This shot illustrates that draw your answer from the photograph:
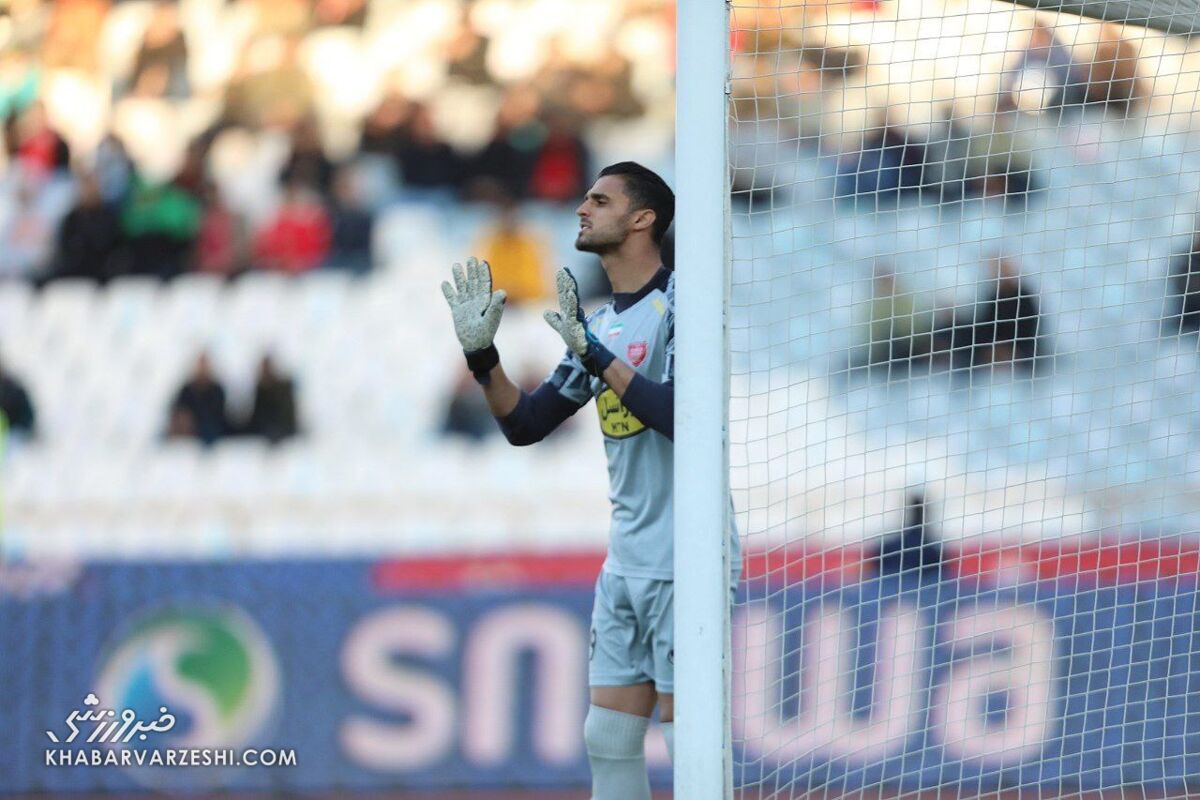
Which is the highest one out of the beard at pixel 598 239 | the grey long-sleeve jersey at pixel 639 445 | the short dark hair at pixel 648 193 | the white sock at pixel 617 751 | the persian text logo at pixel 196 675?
the short dark hair at pixel 648 193

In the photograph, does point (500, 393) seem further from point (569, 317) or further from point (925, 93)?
point (925, 93)

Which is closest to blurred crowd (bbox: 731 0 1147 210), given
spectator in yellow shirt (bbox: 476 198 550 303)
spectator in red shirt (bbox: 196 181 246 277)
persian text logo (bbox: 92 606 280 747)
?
spectator in yellow shirt (bbox: 476 198 550 303)

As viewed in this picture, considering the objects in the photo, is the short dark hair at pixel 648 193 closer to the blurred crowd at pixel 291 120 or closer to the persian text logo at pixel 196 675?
the blurred crowd at pixel 291 120

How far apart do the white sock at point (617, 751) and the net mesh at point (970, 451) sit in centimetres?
180

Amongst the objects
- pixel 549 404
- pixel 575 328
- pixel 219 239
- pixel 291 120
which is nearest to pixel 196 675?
pixel 219 239

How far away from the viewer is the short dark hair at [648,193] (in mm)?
3143

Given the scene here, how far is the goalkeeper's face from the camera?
10.2 ft

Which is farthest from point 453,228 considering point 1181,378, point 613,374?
point 613,374

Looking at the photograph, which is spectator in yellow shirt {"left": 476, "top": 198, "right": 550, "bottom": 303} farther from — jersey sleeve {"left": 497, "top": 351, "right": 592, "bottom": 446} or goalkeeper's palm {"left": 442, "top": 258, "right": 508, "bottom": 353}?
goalkeeper's palm {"left": 442, "top": 258, "right": 508, "bottom": 353}

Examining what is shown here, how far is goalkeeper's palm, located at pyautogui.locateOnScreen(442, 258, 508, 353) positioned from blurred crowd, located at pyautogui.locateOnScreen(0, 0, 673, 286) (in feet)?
9.32

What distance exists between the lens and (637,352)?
10.2 feet

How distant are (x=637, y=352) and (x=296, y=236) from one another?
3.03m

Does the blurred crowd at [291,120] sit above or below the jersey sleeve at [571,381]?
above

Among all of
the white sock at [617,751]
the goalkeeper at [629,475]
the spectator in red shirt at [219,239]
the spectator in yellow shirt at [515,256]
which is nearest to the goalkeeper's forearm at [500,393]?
the goalkeeper at [629,475]
